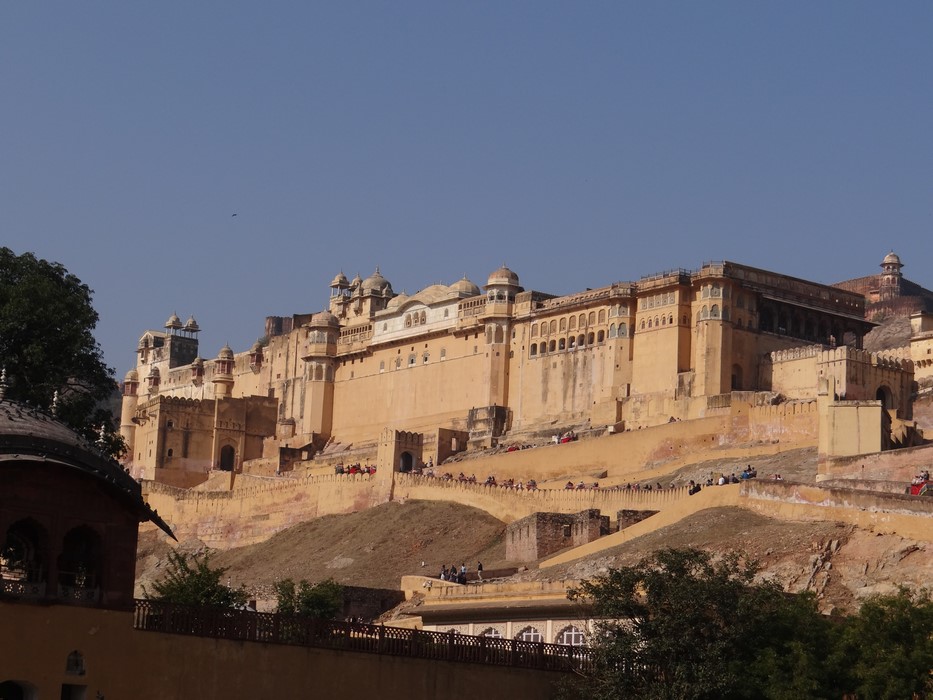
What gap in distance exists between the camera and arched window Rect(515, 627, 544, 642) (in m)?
32.2

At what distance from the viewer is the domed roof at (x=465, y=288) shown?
7994 cm

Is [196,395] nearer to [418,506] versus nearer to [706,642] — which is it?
[418,506]

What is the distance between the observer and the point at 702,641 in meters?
27.8

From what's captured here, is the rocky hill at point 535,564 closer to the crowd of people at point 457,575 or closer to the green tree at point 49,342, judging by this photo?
the crowd of people at point 457,575

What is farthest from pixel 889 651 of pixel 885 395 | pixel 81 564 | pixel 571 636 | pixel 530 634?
pixel 885 395

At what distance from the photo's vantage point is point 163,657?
77.4 feet

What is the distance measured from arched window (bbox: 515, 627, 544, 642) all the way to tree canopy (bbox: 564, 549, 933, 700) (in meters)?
3.52

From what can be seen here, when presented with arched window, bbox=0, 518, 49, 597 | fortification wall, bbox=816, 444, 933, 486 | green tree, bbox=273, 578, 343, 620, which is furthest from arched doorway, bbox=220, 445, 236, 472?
arched window, bbox=0, 518, 49, 597

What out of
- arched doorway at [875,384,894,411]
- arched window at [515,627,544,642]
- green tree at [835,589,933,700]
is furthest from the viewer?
arched doorway at [875,384,894,411]

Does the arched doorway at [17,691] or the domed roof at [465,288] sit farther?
the domed roof at [465,288]

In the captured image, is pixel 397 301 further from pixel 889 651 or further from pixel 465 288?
pixel 889 651

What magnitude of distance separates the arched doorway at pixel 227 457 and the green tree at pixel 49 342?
44.8 meters

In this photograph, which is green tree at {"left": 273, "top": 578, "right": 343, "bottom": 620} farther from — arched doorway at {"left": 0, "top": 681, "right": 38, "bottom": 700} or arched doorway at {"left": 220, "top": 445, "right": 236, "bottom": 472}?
arched doorway at {"left": 220, "top": 445, "right": 236, "bottom": 472}

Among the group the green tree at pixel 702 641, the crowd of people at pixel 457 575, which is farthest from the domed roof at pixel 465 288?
the green tree at pixel 702 641
